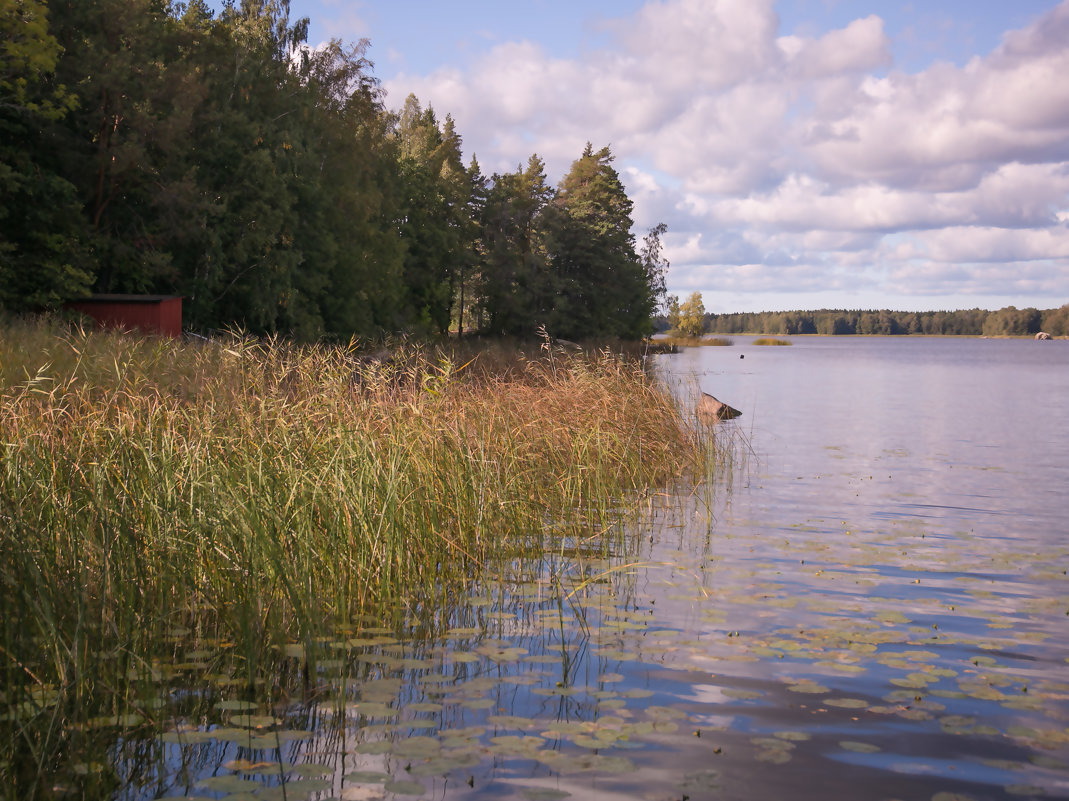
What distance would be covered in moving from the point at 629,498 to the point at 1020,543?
4.04 metres

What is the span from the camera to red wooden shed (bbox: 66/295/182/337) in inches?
975

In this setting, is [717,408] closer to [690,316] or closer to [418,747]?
[418,747]

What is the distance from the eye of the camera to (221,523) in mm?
5418

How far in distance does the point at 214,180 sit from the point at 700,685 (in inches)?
1230

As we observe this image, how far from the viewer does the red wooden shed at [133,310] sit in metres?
24.8

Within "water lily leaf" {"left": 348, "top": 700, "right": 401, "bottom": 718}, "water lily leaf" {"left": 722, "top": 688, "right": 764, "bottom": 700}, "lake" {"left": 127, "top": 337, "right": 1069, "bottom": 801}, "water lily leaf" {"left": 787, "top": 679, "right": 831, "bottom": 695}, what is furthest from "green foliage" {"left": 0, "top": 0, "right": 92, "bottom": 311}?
"water lily leaf" {"left": 787, "top": 679, "right": 831, "bottom": 695}

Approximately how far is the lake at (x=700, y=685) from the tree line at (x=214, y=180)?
73.6 feet

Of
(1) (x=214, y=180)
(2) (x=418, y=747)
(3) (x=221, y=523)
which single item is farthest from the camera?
(1) (x=214, y=180)

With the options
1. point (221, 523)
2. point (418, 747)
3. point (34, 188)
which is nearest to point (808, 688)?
point (418, 747)

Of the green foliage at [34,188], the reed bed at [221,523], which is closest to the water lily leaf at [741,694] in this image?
the reed bed at [221,523]

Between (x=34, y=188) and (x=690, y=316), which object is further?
(x=690, y=316)

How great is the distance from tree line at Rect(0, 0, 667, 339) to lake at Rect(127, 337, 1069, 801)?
22442 mm

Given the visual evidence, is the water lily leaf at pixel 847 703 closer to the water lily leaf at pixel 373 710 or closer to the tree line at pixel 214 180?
the water lily leaf at pixel 373 710

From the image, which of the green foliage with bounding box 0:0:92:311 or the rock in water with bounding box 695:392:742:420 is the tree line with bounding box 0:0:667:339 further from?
the rock in water with bounding box 695:392:742:420
